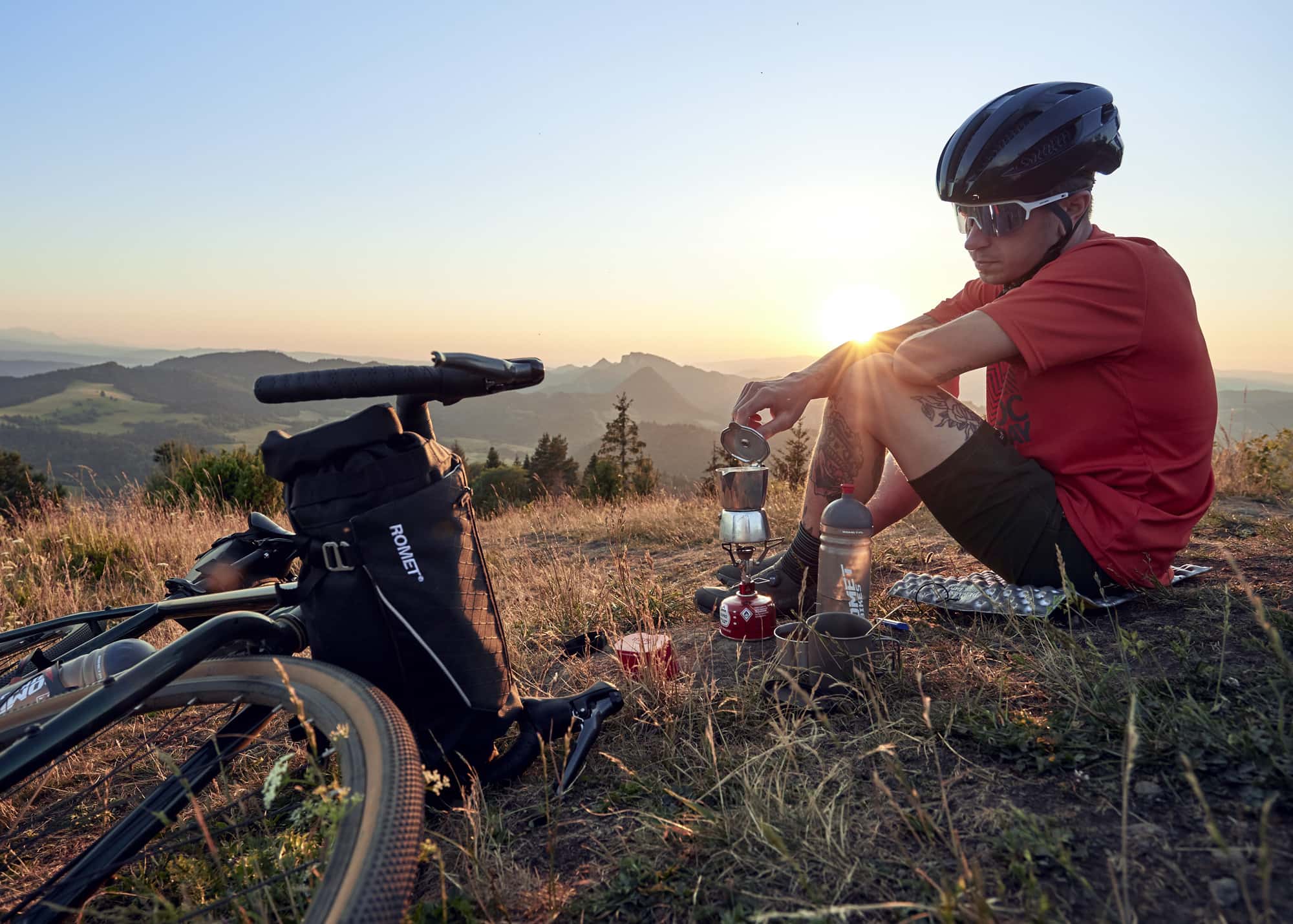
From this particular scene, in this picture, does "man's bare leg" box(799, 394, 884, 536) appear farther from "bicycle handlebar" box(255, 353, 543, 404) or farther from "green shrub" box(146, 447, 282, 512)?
"green shrub" box(146, 447, 282, 512)

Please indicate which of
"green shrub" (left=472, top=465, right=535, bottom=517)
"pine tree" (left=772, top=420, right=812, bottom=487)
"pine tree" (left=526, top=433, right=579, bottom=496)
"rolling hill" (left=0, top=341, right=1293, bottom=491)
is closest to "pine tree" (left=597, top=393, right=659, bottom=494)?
"pine tree" (left=526, top=433, right=579, bottom=496)

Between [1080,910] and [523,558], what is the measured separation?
5.32 metres

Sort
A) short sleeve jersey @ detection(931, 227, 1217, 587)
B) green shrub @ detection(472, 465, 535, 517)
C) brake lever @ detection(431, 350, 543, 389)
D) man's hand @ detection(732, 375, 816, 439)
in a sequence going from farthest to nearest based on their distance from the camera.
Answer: green shrub @ detection(472, 465, 535, 517)
man's hand @ detection(732, 375, 816, 439)
short sleeve jersey @ detection(931, 227, 1217, 587)
brake lever @ detection(431, 350, 543, 389)

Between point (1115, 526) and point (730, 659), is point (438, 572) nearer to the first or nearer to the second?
point (730, 659)

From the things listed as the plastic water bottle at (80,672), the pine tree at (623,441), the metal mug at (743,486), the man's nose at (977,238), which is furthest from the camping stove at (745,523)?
the pine tree at (623,441)

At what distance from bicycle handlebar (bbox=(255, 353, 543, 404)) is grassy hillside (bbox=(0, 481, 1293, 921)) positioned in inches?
42.4

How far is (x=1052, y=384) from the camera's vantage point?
121 inches

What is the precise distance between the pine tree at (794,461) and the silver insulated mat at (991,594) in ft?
18.7

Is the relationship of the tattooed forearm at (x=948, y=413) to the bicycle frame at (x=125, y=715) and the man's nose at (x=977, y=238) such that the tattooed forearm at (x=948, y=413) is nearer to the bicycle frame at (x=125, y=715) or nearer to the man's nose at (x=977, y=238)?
the man's nose at (x=977, y=238)

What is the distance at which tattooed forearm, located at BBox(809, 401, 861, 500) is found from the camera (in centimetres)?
350

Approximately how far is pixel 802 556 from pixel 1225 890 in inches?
89.7

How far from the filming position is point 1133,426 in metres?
2.96

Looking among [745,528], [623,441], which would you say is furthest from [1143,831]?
[623,441]

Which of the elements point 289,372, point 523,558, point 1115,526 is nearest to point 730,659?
point 1115,526
